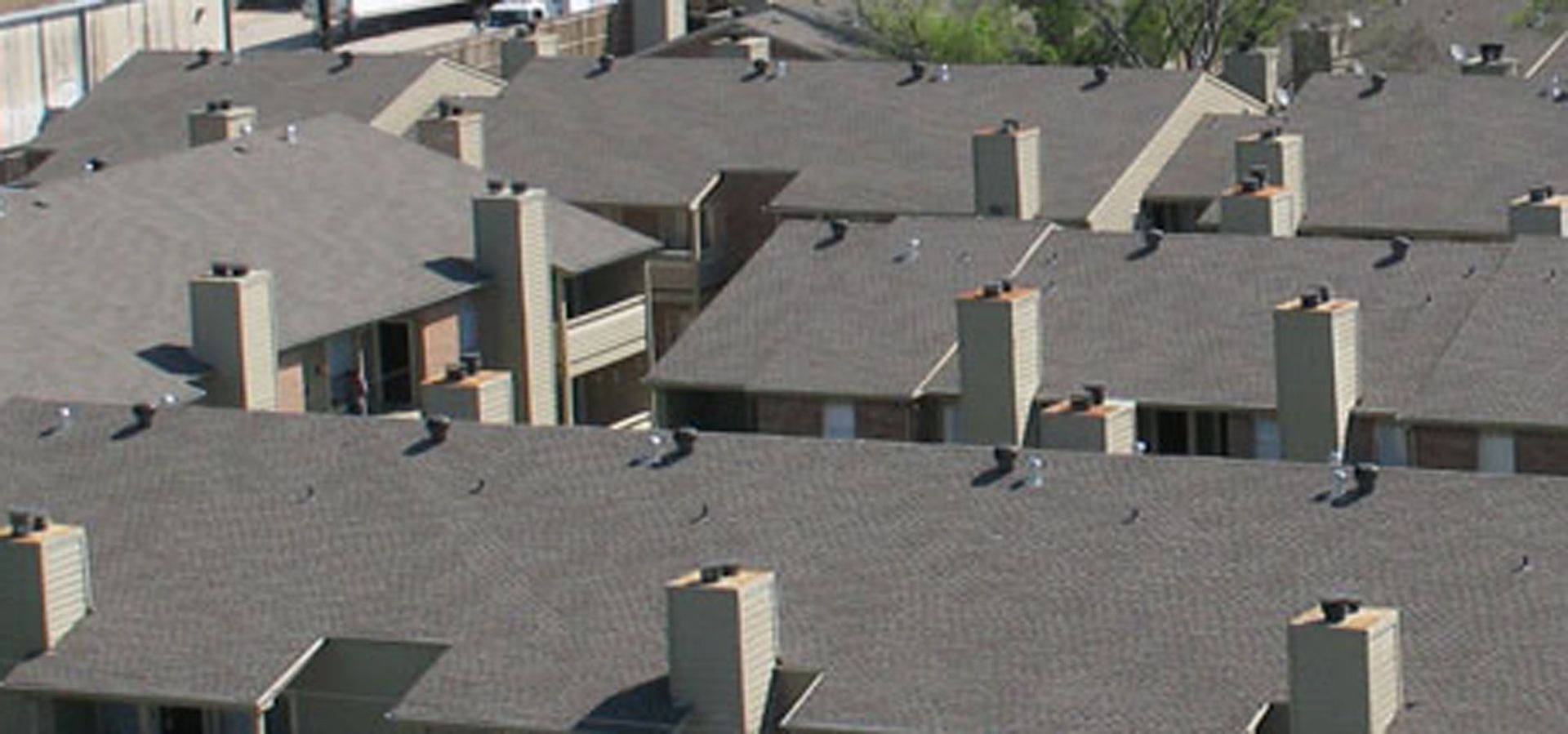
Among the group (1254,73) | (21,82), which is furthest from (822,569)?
(21,82)

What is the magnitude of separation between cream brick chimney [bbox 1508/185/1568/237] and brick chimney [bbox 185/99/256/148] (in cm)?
2301

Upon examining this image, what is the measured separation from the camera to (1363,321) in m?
63.1

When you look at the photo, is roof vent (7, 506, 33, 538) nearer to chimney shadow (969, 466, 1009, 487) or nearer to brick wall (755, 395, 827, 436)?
chimney shadow (969, 466, 1009, 487)

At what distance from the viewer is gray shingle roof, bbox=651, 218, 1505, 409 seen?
205ft

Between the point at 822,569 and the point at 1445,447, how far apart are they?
1459cm

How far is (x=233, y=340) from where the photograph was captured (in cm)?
6116

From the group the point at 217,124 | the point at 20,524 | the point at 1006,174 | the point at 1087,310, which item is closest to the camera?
the point at 20,524

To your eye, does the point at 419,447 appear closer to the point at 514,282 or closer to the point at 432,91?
the point at 514,282

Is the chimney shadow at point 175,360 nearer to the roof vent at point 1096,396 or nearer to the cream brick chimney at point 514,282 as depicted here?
the cream brick chimney at point 514,282

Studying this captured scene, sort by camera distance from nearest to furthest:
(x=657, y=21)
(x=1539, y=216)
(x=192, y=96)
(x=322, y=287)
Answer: (x=322, y=287) < (x=1539, y=216) < (x=192, y=96) < (x=657, y=21)

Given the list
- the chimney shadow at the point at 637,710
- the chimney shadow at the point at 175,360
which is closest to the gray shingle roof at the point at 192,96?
the chimney shadow at the point at 175,360

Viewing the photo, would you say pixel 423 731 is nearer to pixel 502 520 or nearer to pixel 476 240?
pixel 502 520

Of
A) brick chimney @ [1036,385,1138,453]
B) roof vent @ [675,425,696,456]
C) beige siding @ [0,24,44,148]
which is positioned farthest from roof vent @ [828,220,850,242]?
beige siding @ [0,24,44,148]

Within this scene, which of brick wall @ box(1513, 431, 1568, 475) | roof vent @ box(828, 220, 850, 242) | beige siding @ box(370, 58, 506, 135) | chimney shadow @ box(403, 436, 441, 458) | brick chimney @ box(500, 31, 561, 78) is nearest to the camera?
chimney shadow @ box(403, 436, 441, 458)
